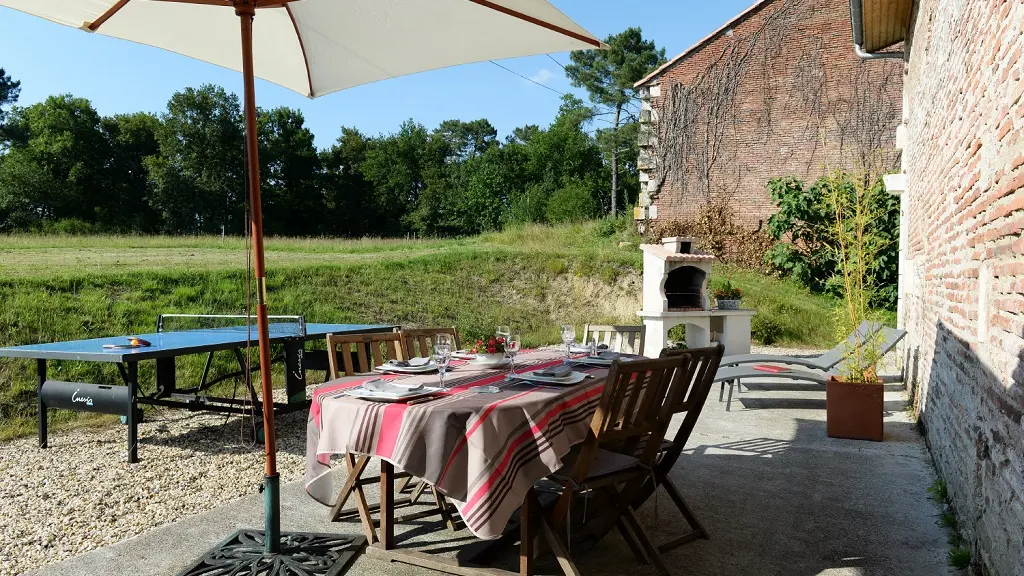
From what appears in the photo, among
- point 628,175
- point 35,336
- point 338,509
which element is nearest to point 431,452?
point 338,509

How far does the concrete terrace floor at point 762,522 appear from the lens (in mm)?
3148

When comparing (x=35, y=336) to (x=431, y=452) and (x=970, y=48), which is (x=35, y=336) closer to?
(x=431, y=452)

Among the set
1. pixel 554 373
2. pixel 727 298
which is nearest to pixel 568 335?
pixel 554 373

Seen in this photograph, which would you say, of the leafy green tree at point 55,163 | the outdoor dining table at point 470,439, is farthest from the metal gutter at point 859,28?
the leafy green tree at point 55,163

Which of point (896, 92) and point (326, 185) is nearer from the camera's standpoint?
point (896, 92)

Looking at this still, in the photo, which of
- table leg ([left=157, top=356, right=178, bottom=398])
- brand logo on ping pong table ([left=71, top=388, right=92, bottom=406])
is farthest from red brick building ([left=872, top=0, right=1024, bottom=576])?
table leg ([left=157, top=356, right=178, bottom=398])

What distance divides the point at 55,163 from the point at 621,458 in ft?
132

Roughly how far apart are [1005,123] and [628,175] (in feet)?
110

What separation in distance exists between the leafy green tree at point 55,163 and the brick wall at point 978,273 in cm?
3697

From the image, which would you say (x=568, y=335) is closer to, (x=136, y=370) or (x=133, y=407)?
(x=136, y=370)

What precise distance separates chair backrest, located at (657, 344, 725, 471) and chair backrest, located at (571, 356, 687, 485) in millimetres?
60

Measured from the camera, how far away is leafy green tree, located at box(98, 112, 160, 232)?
116 ft

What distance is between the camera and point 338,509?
143 inches

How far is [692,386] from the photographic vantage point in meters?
3.41
